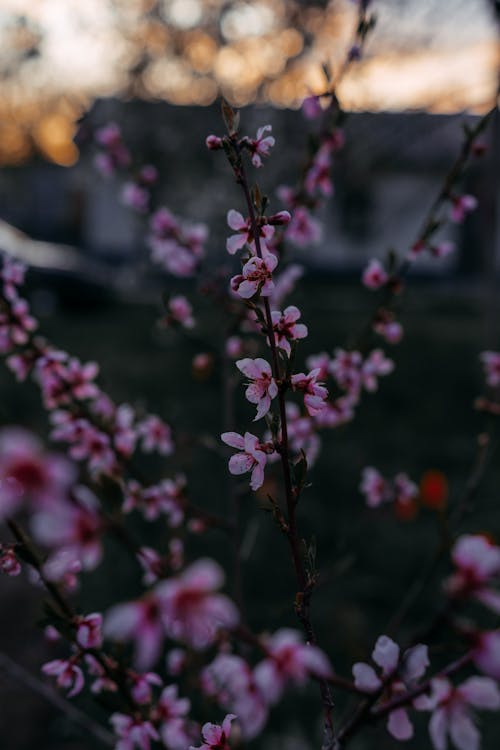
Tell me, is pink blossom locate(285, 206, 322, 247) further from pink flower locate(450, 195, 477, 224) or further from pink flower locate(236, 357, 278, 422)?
pink flower locate(236, 357, 278, 422)

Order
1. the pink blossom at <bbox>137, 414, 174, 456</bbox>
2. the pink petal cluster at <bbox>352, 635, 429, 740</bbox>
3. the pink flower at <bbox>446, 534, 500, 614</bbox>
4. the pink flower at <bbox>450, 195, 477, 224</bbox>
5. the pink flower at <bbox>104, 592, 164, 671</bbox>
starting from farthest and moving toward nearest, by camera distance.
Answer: the pink blossom at <bbox>137, 414, 174, 456</bbox>, the pink flower at <bbox>450, 195, 477, 224</bbox>, the pink petal cluster at <bbox>352, 635, 429, 740</bbox>, the pink flower at <bbox>446, 534, 500, 614</bbox>, the pink flower at <bbox>104, 592, 164, 671</bbox>

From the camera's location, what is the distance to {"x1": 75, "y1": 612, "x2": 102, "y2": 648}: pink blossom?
110 centimetres

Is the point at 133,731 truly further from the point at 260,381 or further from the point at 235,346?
the point at 235,346

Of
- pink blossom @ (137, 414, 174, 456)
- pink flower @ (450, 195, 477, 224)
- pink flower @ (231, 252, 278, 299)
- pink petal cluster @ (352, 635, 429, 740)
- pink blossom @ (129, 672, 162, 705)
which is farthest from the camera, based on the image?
pink blossom @ (137, 414, 174, 456)

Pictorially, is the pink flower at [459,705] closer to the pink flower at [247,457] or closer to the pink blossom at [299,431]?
the pink flower at [247,457]

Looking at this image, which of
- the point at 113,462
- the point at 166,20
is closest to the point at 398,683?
the point at 113,462

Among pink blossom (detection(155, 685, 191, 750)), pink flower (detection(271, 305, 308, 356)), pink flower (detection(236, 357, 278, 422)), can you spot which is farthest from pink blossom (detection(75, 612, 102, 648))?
pink flower (detection(271, 305, 308, 356))

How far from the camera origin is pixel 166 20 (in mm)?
11688

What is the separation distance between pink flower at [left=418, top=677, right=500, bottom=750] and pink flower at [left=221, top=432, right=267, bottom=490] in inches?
15.1

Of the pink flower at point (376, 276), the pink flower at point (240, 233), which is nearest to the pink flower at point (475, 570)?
the pink flower at point (240, 233)

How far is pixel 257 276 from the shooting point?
39.4 inches

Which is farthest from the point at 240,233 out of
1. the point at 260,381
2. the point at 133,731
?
the point at 133,731

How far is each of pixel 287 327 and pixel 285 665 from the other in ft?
1.92

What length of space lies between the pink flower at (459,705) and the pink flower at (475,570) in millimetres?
107
